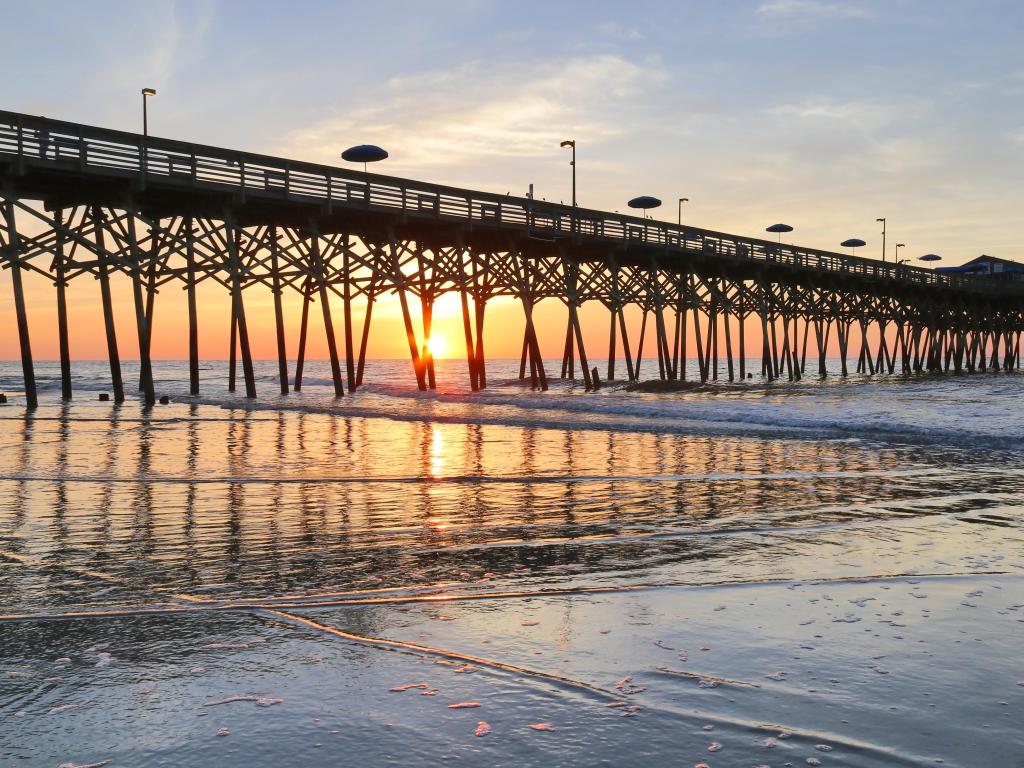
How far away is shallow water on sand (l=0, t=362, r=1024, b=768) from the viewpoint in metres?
3.08

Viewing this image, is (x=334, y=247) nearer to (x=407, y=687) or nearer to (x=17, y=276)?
(x=17, y=276)

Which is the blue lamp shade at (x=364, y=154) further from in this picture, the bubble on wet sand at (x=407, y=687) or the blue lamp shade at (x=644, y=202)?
the bubble on wet sand at (x=407, y=687)

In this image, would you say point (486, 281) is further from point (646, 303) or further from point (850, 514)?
point (850, 514)

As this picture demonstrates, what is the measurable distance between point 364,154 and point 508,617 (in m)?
25.4

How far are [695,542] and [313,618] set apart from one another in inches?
118

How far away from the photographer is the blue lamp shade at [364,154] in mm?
28078

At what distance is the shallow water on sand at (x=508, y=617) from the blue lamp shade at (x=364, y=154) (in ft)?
62.7

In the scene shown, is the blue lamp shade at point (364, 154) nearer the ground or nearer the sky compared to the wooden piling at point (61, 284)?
nearer the sky

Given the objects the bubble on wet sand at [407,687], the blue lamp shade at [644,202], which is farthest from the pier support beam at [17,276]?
the blue lamp shade at [644,202]

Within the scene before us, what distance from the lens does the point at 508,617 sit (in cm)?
448

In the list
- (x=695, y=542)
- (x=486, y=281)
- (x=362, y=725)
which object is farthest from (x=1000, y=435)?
(x=486, y=281)

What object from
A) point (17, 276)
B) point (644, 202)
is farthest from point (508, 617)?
point (644, 202)

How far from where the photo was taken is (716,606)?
4.70 metres

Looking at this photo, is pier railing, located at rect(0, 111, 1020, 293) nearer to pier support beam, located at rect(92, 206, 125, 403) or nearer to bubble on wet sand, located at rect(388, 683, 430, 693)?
pier support beam, located at rect(92, 206, 125, 403)
